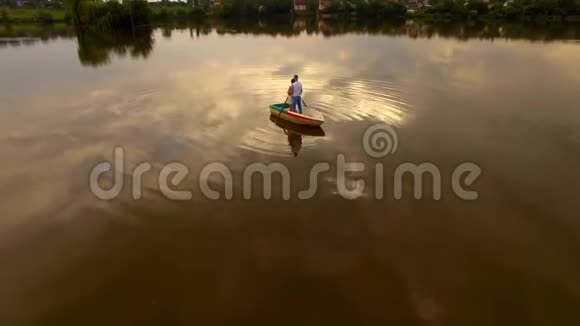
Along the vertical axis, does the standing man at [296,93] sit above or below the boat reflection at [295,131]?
above

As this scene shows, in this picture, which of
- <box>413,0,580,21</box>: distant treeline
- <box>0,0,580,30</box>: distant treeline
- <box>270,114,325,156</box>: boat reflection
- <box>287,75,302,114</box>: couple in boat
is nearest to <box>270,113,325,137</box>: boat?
<box>270,114,325,156</box>: boat reflection

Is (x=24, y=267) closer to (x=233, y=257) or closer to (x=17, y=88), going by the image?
(x=233, y=257)

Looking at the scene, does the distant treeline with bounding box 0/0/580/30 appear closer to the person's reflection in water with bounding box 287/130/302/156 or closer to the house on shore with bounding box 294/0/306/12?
the house on shore with bounding box 294/0/306/12

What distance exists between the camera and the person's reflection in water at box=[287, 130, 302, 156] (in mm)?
10851

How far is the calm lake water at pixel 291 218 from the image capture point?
18.5ft

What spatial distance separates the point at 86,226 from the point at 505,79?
2138cm

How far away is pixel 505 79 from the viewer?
1895cm

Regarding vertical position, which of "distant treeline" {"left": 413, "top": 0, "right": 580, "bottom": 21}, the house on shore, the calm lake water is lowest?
the calm lake water

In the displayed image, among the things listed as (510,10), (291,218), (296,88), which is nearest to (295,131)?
(296,88)

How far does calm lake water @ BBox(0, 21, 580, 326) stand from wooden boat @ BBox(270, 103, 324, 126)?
1.70 ft

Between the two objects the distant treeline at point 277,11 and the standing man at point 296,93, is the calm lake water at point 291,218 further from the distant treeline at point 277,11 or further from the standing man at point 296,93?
the distant treeline at point 277,11

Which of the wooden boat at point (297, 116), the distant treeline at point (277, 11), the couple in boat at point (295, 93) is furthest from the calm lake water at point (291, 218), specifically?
the distant treeline at point (277, 11)

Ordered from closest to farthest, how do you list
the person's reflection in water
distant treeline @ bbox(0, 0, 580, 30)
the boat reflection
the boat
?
the person's reflection in water → the boat reflection → the boat → distant treeline @ bbox(0, 0, 580, 30)

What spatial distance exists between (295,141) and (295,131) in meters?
0.93
